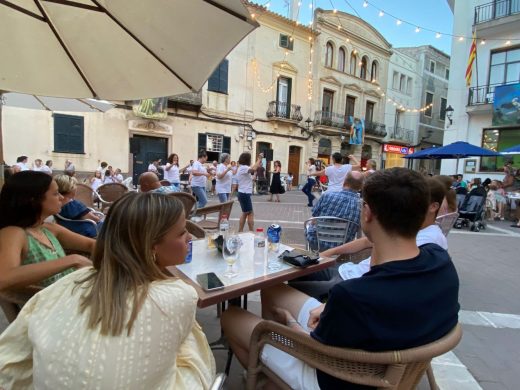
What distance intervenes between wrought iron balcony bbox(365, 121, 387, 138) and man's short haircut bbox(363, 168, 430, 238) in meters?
22.5

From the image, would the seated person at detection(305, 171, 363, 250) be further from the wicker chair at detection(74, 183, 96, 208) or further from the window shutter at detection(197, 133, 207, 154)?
the window shutter at detection(197, 133, 207, 154)

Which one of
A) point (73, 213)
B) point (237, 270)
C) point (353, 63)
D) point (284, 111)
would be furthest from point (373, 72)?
point (237, 270)

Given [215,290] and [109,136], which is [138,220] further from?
[109,136]

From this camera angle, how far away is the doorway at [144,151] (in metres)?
13.8

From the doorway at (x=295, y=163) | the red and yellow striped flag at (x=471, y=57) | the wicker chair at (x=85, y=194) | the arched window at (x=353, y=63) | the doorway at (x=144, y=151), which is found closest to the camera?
the wicker chair at (x=85, y=194)

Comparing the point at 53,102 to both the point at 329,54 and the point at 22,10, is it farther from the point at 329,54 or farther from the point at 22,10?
the point at 329,54

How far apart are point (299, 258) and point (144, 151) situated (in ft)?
44.1

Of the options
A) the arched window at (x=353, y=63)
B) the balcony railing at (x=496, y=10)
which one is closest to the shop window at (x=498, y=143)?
the balcony railing at (x=496, y=10)

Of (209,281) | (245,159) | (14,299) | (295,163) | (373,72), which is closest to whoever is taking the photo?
(14,299)

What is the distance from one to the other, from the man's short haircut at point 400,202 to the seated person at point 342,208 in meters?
1.89

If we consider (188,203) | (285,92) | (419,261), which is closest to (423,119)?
(285,92)

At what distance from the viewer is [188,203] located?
4070 mm

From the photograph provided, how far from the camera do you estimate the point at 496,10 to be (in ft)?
39.7

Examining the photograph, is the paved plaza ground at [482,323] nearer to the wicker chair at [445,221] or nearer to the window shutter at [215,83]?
the wicker chair at [445,221]
